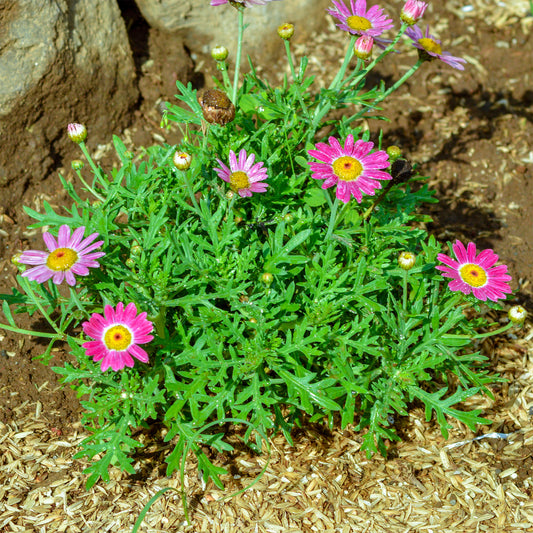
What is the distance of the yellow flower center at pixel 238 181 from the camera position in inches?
Answer: 120

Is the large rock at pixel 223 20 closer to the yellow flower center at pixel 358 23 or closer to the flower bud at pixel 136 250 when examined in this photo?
the yellow flower center at pixel 358 23

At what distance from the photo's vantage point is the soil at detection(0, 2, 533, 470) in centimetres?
465

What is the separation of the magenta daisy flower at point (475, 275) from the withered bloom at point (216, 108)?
1254 millimetres

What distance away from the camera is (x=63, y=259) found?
2.73 meters

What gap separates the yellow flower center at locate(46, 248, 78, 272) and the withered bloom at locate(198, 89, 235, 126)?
0.98 meters

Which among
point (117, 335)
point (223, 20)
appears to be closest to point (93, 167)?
point (117, 335)

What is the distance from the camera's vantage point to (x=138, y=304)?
3033 millimetres

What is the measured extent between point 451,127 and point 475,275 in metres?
2.83

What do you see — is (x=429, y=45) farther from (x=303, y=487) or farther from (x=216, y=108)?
(x=303, y=487)

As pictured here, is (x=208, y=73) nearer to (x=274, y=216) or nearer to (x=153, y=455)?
(x=274, y=216)

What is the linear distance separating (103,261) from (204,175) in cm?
74

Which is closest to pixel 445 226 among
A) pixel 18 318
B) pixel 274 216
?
pixel 274 216

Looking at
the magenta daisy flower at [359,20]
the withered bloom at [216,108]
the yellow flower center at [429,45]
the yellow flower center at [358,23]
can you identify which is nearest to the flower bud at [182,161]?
the withered bloom at [216,108]

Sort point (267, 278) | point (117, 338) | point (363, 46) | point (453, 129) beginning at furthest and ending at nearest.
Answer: point (453, 129)
point (363, 46)
point (267, 278)
point (117, 338)
